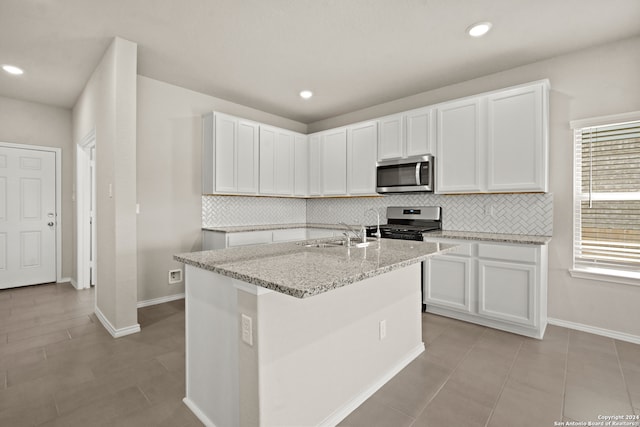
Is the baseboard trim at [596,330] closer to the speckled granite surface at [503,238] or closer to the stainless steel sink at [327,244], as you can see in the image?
the speckled granite surface at [503,238]

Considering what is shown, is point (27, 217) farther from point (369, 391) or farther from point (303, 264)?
point (369, 391)

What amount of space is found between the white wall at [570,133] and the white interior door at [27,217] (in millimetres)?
Result: 6351

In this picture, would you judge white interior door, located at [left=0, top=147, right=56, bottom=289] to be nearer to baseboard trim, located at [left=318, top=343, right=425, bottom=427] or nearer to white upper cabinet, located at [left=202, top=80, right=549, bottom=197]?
white upper cabinet, located at [left=202, top=80, right=549, bottom=197]

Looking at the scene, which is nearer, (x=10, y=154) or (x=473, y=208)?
(x=473, y=208)

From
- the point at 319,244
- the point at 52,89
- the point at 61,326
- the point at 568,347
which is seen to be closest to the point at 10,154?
the point at 52,89

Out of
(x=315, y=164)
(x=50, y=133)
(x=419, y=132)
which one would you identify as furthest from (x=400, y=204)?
(x=50, y=133)

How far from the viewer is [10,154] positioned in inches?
170

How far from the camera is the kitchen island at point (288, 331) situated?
1.33 metres

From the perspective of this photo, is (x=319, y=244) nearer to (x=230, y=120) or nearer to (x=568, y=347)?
(x=568, y=347)

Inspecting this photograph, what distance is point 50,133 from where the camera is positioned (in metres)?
4.66

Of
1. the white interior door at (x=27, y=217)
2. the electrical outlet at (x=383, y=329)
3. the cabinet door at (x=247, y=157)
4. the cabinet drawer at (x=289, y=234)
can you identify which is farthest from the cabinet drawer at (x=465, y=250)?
the white interior door at (x=27, y=217)

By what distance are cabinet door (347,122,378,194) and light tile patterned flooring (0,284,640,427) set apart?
2.05 meters

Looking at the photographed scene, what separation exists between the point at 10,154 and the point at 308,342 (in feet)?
17.2

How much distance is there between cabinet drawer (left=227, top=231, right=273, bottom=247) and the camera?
377 centimetres
